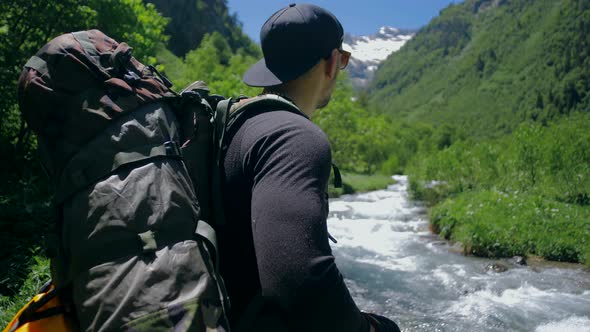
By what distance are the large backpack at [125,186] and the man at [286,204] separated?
144 mm

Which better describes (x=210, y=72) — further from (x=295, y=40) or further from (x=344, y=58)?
(x=295, y=40)

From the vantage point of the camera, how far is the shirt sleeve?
1.46 meters

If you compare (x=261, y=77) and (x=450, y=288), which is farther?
(x=450, y=288)

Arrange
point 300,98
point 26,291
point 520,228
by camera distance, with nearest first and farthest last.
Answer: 1. point 300,98
2. point 26,291
3. point 520,228

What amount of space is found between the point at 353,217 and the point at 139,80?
21.1 meters

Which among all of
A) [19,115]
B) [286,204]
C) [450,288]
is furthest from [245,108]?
[19,115]

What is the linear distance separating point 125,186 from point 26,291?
236 inches

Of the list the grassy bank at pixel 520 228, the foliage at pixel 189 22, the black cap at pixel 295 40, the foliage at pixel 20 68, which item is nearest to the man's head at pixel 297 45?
the black cap at pixel 295 40

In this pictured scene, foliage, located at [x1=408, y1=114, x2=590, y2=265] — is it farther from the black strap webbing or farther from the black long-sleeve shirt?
the black strap webbing

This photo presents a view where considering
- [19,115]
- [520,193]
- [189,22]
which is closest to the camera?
[19,115]

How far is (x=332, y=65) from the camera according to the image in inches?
80.4

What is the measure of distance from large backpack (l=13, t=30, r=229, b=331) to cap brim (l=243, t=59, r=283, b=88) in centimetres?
27

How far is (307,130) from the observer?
1586 mm

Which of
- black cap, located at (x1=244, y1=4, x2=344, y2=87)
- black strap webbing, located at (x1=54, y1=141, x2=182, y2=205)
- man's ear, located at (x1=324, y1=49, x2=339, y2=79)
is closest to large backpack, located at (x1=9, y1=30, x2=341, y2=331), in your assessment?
black strap webbing, located at (x1=54, y1=141, x2=182, y2=205)
